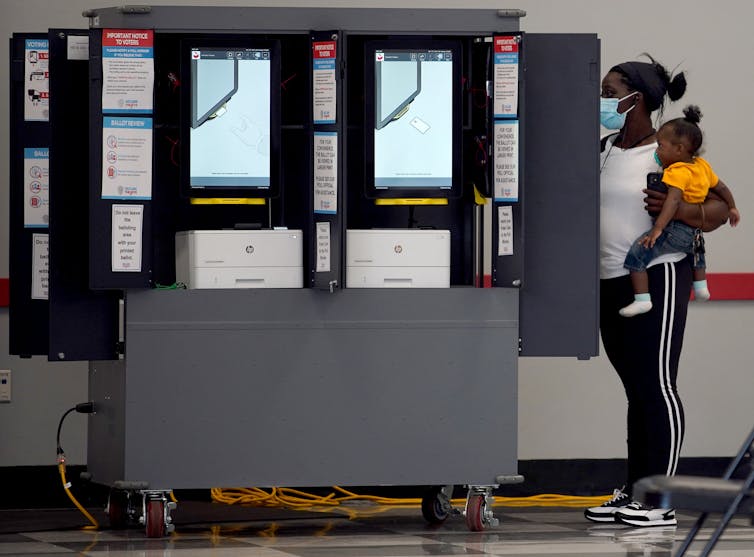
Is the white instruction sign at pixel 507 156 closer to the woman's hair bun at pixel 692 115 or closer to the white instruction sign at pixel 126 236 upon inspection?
the woman's hair bun at pixel 692 115

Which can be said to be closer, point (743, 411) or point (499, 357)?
point (499, 357)

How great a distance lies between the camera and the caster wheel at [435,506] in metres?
4.73

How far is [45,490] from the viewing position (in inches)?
213

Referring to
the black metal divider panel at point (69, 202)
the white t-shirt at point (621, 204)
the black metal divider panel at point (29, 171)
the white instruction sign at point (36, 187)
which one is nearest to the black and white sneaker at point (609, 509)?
the white t-shirt at point (621, 204)

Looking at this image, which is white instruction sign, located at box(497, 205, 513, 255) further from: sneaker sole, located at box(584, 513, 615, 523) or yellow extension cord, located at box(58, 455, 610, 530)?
yellow extension cord, located at box(58, 455, 610, 530)

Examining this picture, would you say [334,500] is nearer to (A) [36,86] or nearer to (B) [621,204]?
(B) [621,204]

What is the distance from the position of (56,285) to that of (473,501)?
1.45 m

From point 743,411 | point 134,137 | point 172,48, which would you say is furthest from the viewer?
point 743,411

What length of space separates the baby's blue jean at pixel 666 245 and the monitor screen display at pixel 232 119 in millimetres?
1203

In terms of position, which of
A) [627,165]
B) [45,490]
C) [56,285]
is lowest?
[45,490]

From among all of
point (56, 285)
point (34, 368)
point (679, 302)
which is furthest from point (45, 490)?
point (679, 302)

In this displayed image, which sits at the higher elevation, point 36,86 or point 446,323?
point 36,86

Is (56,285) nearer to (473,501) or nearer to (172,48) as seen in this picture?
(172,48)

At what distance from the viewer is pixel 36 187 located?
455cm
